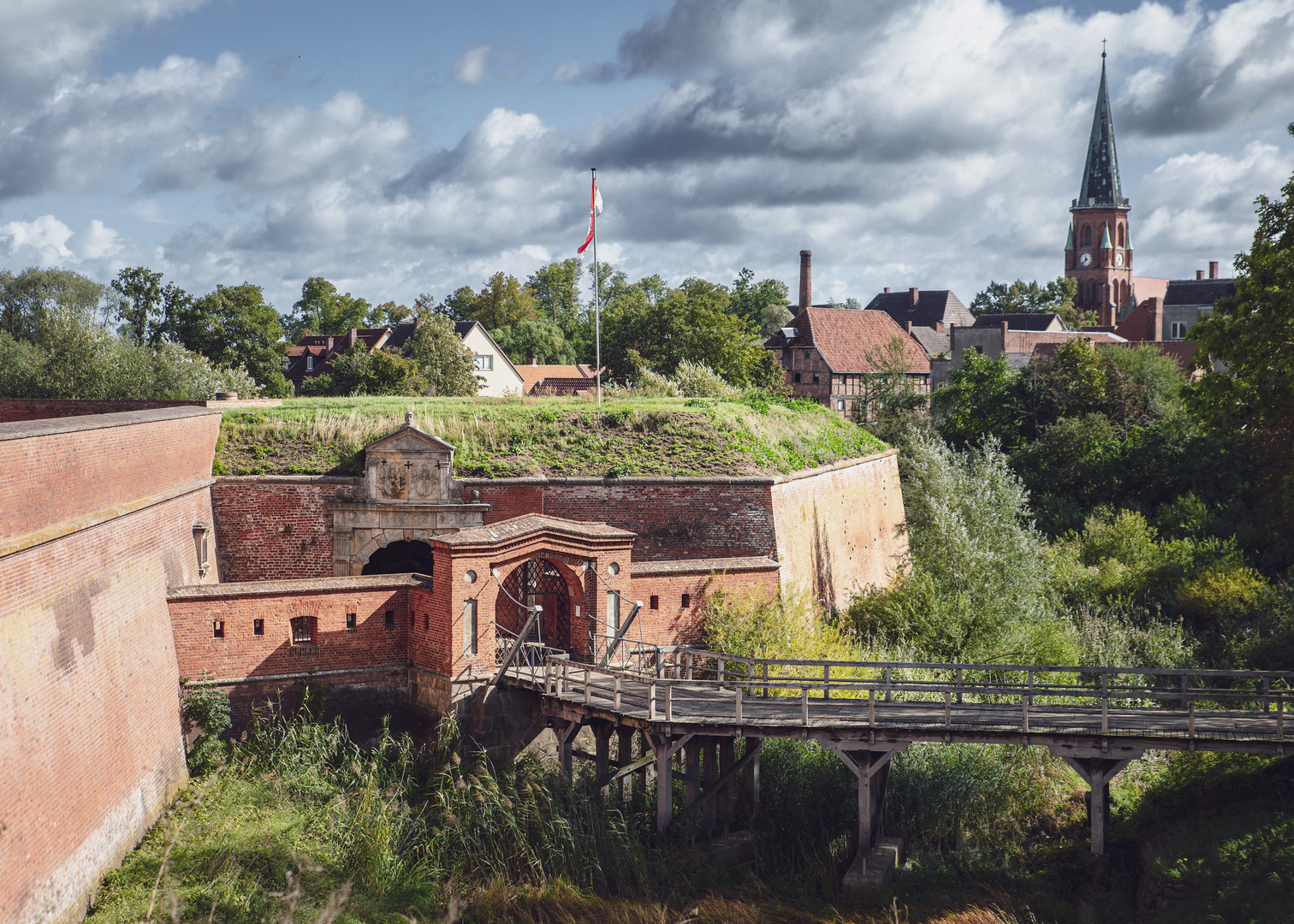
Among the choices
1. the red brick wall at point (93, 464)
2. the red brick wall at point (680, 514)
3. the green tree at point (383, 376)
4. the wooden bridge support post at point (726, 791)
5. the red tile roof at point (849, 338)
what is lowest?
the wooden bridge support post at point (726, 791)

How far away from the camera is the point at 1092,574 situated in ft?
93.9

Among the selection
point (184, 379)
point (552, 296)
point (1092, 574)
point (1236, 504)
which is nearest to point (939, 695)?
point (1092, 574)

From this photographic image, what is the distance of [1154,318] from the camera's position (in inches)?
2670

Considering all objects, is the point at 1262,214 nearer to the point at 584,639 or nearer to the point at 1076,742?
the point at 1076,742

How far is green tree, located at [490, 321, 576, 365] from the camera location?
217ft

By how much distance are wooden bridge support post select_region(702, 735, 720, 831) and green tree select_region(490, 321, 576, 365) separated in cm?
5034

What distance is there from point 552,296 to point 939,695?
220 feet

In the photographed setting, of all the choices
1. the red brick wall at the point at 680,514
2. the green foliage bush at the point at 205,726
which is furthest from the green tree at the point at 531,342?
the green foliage bush at the point at 205,726

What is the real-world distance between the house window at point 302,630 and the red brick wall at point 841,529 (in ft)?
27.1

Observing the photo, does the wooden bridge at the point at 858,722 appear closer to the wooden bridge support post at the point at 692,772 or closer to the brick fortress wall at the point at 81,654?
the wooden bridge support post at the point at 692,772

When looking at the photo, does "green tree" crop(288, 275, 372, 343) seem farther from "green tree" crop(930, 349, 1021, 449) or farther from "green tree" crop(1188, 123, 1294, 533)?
"green tree" crop(1188, 123, 1294, 533)

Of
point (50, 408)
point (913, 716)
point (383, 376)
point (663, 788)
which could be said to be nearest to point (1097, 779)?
point (913, 716)

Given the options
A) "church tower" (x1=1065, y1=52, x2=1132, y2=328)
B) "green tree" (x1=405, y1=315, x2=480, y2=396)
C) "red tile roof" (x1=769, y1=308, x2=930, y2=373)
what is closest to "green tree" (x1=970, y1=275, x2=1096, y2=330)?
"church tower" (x1=1065, y1=52, x2=1132, y2=328)

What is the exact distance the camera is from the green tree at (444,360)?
138ft
